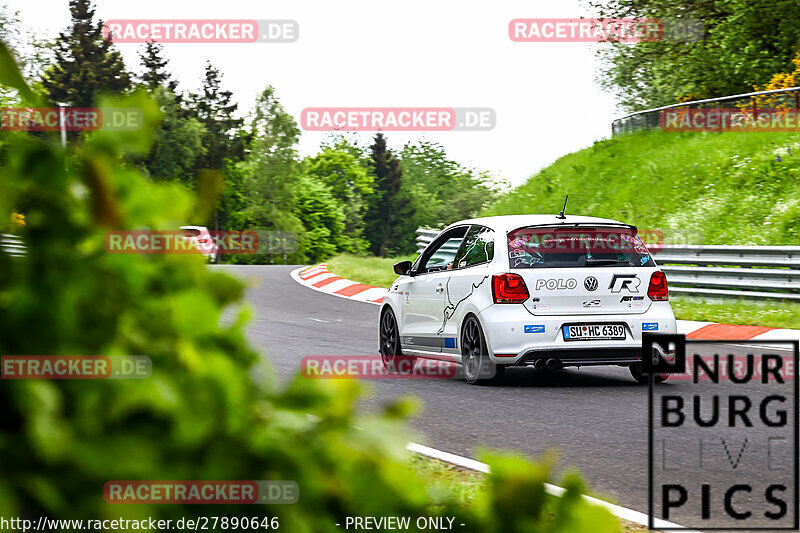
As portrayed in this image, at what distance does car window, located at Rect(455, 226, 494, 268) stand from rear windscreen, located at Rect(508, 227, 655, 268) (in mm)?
281

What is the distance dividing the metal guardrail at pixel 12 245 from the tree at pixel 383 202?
11855cm

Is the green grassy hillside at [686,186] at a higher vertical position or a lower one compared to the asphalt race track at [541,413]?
higher

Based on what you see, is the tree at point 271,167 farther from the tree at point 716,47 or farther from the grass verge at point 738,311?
the grass verge at point 738,311

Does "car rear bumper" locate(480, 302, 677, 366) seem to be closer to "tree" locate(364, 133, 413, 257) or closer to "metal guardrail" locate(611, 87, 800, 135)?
"metal guardrail" locate(611, 87, 800, 135)

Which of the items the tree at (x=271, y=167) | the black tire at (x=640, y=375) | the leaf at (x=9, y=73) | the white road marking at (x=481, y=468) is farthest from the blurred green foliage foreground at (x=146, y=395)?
the tree at (x=271, y=167)

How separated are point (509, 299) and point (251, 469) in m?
8.32

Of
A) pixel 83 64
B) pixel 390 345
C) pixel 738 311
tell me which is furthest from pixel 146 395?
pixel 83 64

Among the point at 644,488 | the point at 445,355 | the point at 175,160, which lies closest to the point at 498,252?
the point at 445,355

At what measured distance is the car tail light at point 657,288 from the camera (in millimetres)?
9867

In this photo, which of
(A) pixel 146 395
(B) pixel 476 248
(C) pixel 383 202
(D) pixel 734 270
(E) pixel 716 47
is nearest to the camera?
(A) pixel 146 395

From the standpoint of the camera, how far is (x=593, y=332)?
9562 mm

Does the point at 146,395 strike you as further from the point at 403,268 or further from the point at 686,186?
the point at 686,186

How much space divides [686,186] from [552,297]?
65.3ft

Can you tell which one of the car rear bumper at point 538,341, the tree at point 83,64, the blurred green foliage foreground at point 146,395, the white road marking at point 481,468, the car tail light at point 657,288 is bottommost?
the white road marking at point 481,468
